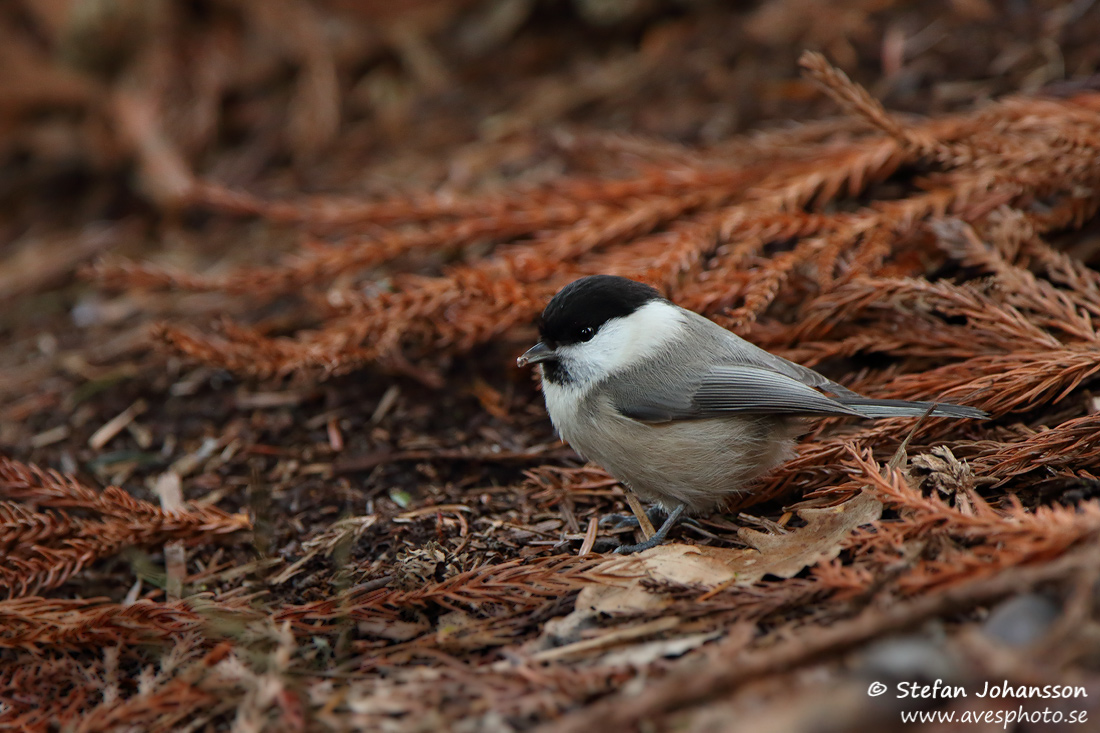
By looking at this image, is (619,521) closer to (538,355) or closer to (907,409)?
(538,355)

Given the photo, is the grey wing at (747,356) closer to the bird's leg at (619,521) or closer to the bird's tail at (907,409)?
the bird's tail at (907,409)

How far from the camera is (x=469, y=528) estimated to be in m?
2.04

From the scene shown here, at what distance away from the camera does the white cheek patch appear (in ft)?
6.99

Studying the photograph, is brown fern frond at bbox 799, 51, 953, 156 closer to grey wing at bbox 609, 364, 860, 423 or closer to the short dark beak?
grey wing at bbox 609, 364, 860, 423

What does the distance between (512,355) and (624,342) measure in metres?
0.65

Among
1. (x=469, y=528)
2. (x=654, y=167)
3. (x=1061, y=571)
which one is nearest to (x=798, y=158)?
(x=654, y=167)

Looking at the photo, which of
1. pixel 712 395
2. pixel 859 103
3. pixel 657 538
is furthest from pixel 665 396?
pixel 859 103

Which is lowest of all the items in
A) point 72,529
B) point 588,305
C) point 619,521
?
point 619,521

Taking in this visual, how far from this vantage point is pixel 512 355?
8.95 feet

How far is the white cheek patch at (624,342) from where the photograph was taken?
2.13 metres

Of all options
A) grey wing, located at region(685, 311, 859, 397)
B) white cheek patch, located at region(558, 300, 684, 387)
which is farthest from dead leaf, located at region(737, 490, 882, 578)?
white cheek patch, located at region(558, 300, 684, 387)

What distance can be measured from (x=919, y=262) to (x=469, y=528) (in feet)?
4.65

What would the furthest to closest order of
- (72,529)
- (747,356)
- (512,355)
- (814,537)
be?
(512,355)
(747,356)
(72,529)
(814,537)

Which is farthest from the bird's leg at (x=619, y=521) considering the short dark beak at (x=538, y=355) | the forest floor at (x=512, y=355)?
the short dark beak at (x=538, y=355)
